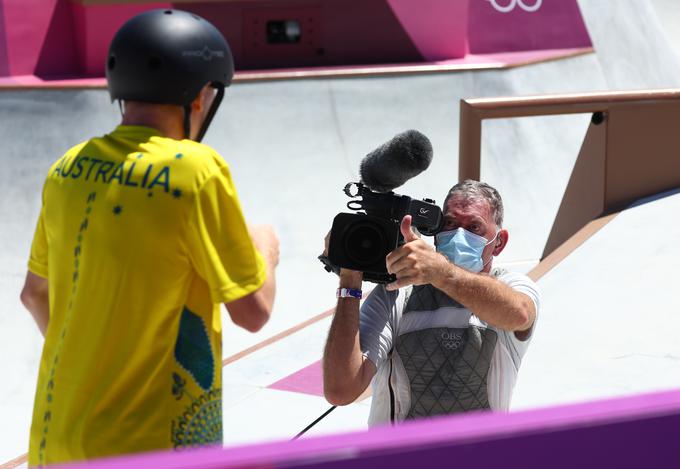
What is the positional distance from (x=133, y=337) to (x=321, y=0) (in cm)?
1039

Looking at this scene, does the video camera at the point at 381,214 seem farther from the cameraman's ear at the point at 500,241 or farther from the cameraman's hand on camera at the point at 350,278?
the cameraman's ear at the point at 500,241

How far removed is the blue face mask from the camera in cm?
290

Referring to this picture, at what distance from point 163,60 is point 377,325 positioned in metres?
1.11

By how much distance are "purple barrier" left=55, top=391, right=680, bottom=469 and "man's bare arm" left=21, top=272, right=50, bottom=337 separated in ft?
2.78

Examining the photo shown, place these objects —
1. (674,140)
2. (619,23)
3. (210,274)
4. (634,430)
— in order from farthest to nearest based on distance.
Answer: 1. (619,23)
2. (674,140)
3. (210,274)
4. (634,430)

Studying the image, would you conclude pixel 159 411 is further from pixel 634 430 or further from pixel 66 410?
pixel 634 430

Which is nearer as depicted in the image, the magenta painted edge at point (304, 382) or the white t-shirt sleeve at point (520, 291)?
the white t-shirt sleeve at point (520, 291)

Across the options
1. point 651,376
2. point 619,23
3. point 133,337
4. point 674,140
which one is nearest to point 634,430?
point 133,337

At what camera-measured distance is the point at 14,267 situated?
805 cm

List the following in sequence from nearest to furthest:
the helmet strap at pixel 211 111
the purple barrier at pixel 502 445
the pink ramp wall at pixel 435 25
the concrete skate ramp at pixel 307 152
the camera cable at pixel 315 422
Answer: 1. the purple barrier at pixel 502 445
2. the helmet strap at pixel 211 111
3. the camera cable at pixel 315 422
4. the concrete skate ramp at pixel 307 152
5. the pink ramp wall at pixel 435 25

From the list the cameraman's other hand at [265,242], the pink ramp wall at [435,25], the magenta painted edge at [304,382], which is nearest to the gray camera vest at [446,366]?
the cameraman's other hand at [265,242]

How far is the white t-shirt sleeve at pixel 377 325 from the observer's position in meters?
2.74

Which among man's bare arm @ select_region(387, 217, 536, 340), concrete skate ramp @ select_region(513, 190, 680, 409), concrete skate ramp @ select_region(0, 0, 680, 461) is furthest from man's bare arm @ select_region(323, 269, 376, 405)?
concrete skate ramp @ select_region(0, 0, 680, 461)

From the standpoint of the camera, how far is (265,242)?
6.79ft
